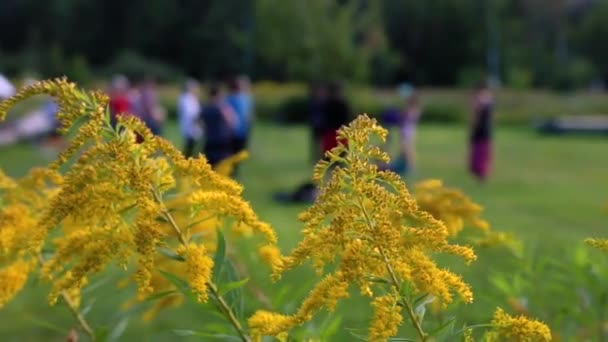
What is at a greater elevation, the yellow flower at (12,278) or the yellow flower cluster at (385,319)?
the yellow flower cluster at (385,319)

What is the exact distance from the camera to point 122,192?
1896 millimetres

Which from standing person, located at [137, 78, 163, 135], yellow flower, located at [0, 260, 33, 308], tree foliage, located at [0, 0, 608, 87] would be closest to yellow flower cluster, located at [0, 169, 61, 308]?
yellow flower, located at [0, 260, 33, 308]

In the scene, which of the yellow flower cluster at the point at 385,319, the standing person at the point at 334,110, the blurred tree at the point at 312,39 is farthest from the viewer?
the blurred tree at the point at 312,39

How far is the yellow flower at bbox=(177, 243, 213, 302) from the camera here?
6.04ft

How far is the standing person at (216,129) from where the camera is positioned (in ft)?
34.5

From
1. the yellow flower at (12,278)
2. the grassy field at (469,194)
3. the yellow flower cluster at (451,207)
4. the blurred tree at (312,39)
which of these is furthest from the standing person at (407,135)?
the blurred tree at (312,39)

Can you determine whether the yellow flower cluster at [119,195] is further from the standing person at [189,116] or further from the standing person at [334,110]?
the standing person at [189,116]

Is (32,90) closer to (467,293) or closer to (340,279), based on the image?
(340,279)

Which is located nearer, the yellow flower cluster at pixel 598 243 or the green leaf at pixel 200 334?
the yellow flower cluster at pixel 598 243

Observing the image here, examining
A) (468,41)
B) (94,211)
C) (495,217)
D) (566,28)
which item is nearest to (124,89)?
(495,217)

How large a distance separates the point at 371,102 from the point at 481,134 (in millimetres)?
18426

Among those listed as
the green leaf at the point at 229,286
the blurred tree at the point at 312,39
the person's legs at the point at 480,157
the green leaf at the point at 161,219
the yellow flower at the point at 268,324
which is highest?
the blurred tree at the point at 312,39

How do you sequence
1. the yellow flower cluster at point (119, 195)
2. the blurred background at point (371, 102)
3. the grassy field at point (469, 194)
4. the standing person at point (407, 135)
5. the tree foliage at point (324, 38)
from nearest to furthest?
the yellow flower cluster at point (119, 195)
the grassy field at point (469, 194)
the blurred background at point (371, 102)
the standing person at point (407, 135)
the tree foliage at point (324, 38)

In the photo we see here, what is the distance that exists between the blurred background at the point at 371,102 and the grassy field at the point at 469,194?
0.11 ft
